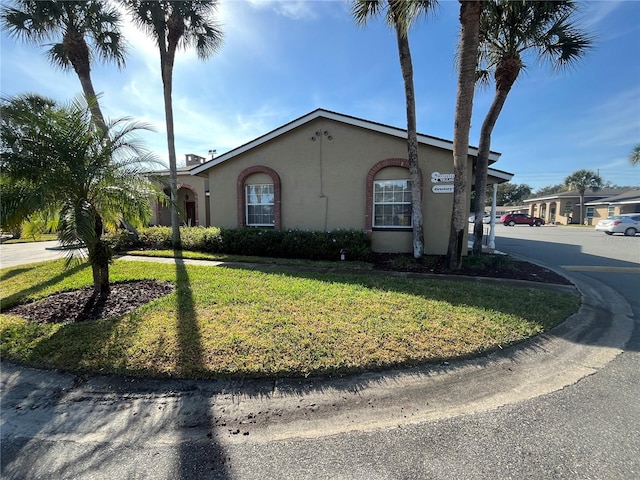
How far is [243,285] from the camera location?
21.6ft

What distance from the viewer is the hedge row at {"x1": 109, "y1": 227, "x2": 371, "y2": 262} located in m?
9.64

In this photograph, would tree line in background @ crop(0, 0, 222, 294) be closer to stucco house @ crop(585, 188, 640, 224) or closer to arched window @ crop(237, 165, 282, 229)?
arched window @ crop(237, 165, 282, 229)

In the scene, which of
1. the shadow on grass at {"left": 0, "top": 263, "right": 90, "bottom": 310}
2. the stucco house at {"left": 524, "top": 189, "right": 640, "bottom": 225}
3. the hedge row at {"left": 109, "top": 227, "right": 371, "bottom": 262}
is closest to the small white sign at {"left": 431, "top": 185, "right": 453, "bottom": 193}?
the hedge row at {"left": 109, "top": 227, "right": 371, "bottom": 262}

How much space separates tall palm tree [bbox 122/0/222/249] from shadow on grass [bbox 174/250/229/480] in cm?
767

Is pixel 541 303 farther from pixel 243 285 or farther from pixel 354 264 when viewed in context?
pixel 243 285

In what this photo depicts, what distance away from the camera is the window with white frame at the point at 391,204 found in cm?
1038

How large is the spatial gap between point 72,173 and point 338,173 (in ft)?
25.6

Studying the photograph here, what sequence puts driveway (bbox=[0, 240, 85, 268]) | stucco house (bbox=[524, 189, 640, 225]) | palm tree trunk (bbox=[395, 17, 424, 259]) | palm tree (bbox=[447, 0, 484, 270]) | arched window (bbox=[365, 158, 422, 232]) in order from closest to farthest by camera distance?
palm tree (bbox=[447, 0, 484, 270]) < palm tree trunk (bbox=[395, 17, 424, 259]) < driveway (bbox=[0, 240, 85, 268]) < arched window (bbox=[365, 158, 422, 232]) < stucco house (bbox=[524, 189, 640, 225])

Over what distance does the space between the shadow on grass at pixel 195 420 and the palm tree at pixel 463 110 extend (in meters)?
6.79

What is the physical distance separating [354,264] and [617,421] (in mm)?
6666

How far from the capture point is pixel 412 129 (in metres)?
8.57

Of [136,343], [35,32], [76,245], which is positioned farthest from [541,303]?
[35,32]

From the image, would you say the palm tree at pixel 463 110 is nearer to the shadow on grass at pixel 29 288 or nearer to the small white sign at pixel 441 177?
the small white sign at pixel 441 177

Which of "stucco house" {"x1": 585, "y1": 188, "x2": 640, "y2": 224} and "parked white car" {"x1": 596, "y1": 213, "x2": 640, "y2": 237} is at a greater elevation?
"stucco house" {"x1": 585, "y1": 188, "x2": 640, "y2": 224}
